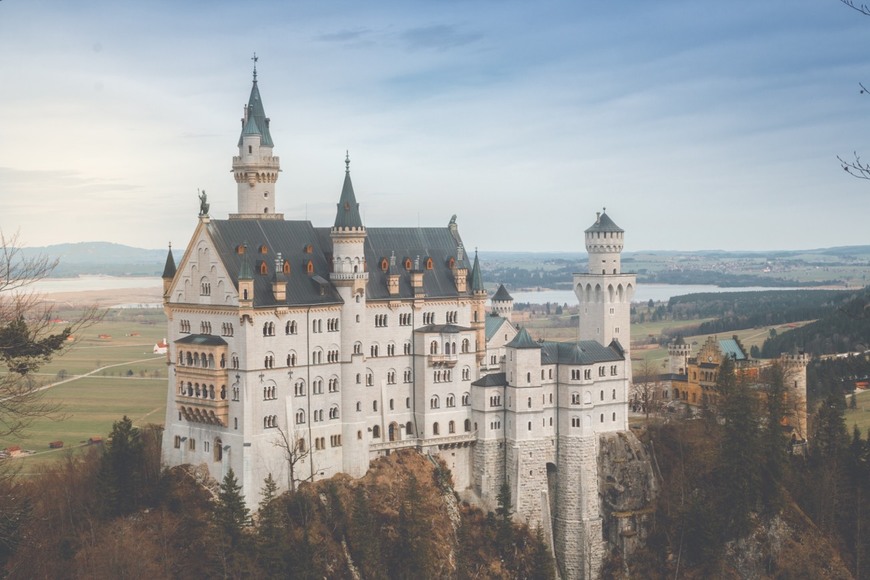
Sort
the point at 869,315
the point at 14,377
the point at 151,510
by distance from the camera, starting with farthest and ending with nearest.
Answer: the point at 151,510 → the point at 14,377 → the point at 869,315

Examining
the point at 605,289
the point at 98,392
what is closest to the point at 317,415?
the point at 605,289

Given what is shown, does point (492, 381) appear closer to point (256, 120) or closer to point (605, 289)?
point (605, 289)

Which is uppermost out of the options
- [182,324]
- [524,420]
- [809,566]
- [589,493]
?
[182,324]

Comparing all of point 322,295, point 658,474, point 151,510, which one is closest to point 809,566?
point 658,474

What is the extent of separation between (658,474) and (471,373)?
17.9 m

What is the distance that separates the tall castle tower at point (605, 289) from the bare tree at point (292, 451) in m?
28.4

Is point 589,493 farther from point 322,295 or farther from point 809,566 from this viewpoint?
point 322,295

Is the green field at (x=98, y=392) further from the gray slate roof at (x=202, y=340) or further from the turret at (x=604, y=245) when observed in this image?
the turret at (x=604, y=245)

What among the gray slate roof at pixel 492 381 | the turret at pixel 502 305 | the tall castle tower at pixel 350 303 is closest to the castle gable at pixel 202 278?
the tall castle tower at pixel 350 303

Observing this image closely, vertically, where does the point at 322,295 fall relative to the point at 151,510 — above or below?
above

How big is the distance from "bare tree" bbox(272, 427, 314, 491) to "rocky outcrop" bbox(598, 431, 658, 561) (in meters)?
25.1

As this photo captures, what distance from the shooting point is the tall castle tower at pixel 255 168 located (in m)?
85.2

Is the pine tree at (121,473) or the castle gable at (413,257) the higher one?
the castle gable at (413,257)

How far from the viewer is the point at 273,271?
259 feet
